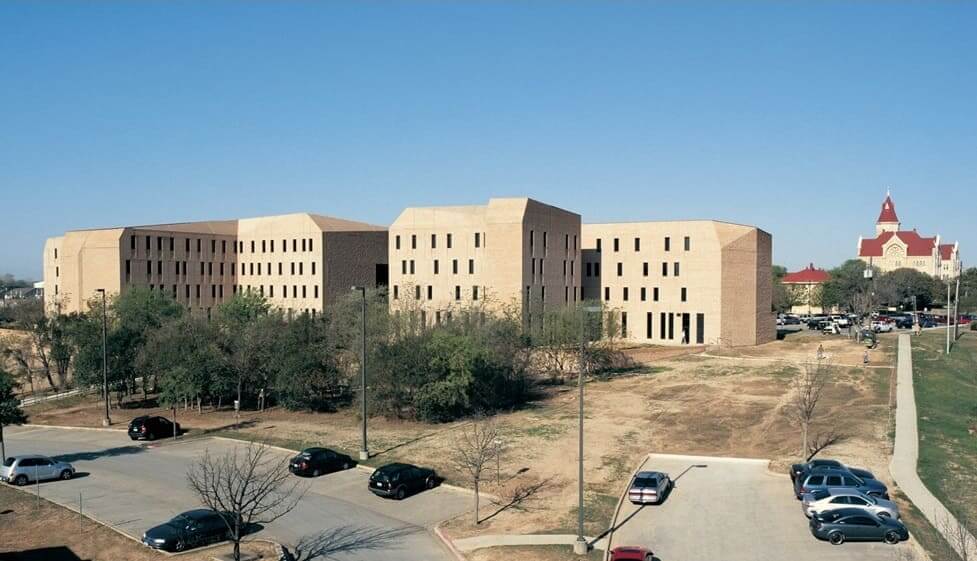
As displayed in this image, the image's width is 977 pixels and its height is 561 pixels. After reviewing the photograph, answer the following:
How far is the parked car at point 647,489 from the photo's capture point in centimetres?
3000

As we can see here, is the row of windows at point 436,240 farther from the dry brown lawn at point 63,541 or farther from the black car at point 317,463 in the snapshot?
the dry brown lawn at point 63,541

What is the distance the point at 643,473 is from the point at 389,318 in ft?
97.4

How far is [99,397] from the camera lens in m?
60.4

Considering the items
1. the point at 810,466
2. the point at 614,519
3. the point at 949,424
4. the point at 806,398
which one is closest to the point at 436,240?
the point at 806,398

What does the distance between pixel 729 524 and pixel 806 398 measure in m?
14.5

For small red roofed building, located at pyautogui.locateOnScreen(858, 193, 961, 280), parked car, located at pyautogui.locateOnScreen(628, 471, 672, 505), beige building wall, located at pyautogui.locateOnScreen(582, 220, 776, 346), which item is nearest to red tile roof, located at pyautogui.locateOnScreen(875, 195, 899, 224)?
small red roofed building, located at pyautogui.locateOnScreen(858, 193, 961, 280)

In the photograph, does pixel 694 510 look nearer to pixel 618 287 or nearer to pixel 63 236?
pixel 618 287

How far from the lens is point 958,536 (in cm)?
2434

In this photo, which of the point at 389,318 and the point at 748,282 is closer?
the point at 389,318

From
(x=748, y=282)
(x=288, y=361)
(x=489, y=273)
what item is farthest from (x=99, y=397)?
(x=748, y=282)

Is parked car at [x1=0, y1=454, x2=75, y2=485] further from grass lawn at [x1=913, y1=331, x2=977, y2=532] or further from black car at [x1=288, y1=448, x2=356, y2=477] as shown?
grass lawn at [x1=913, y1=331, x2=977, y2=532]

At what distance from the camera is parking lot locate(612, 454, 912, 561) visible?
24.7 meters

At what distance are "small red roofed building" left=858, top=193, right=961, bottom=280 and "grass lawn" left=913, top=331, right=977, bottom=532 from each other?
107 m

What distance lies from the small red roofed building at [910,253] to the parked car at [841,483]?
15238cm
